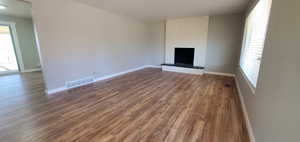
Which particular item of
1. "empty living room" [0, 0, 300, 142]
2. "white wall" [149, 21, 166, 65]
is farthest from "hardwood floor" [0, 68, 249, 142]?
"white wall" [149, 21, 166, 65]

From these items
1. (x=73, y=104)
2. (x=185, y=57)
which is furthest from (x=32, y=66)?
(x=185, y=57)

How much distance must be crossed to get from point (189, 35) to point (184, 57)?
998 millimetres

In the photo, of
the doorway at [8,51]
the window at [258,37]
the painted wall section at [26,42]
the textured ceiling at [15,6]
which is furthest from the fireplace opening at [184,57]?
Result: the doorway at [8,51]

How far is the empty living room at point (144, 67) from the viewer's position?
132 centimetres

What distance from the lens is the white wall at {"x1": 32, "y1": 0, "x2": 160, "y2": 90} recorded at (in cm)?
299

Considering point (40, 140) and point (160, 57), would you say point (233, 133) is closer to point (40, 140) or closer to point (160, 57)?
point (40, 140)

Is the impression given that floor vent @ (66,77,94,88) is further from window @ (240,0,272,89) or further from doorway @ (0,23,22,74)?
window @ (240,0,272,89)

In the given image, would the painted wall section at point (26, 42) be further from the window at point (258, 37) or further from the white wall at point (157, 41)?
the window at point (258, 37)

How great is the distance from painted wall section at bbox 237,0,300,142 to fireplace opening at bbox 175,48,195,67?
13.8 ft

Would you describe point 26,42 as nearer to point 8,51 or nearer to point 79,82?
point 8,51

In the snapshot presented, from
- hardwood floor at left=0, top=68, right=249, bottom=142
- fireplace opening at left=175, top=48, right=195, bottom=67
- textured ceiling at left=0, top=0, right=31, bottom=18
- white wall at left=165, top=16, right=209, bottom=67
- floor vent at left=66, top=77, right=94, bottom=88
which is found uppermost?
textured ceiling at left=0, top=0, right=31, bottom=18

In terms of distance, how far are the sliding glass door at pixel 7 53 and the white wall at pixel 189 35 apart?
6.72 meters

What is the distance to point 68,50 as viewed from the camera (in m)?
3.42

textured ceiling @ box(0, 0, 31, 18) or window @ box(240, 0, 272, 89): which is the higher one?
textured ceiling @ box(0, 0, 31, 18)
